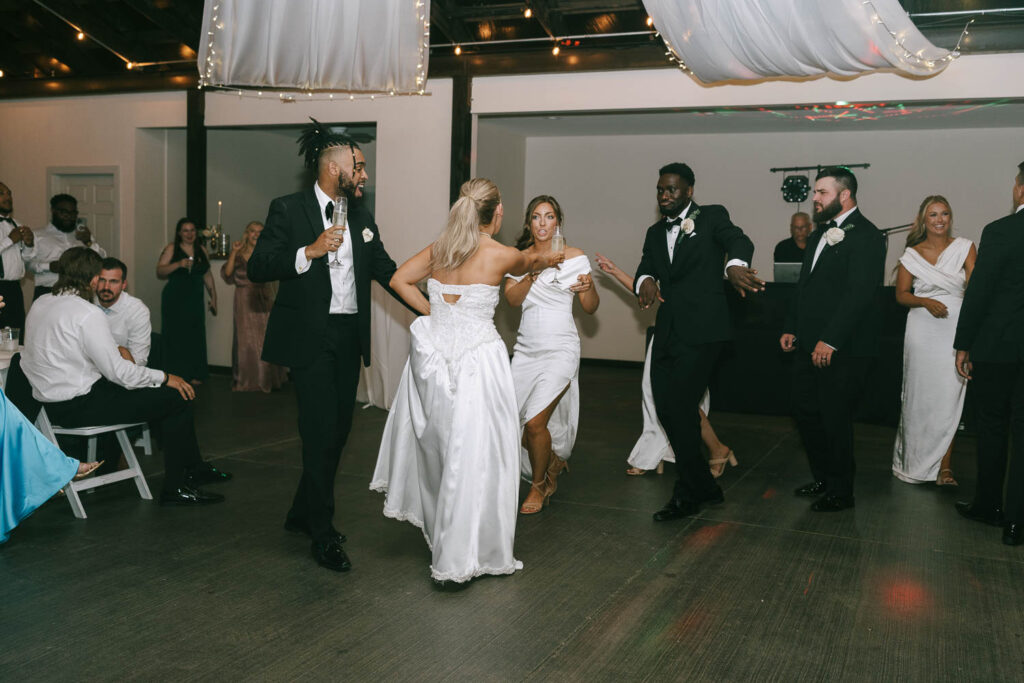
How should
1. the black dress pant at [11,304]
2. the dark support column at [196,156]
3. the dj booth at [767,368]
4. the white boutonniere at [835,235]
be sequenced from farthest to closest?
the dark support column at [196,156]
the dj booth at [767,368]
the black dress pant at [11,304]
the white boutonniere at [835,235]

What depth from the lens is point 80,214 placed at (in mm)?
10164

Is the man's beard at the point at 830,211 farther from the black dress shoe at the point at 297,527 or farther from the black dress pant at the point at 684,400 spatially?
the black dress shoe at the point at 297,527

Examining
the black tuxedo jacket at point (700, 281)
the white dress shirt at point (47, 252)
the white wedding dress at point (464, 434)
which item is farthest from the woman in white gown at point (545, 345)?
the white dress shirt at point (47, 252)

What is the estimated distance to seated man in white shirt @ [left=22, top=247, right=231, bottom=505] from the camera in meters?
4.39

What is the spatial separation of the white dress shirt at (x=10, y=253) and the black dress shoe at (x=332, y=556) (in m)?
5.10

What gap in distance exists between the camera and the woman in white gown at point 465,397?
358cm

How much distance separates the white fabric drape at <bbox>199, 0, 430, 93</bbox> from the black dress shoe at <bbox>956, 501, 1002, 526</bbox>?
497 centimetres

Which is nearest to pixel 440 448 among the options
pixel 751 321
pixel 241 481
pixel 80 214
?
pixel 241 481

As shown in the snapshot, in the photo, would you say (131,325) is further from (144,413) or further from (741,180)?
(741,180)

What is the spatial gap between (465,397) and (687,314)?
4.79 ft

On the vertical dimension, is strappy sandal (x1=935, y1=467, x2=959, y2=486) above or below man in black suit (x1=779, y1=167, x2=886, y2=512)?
below

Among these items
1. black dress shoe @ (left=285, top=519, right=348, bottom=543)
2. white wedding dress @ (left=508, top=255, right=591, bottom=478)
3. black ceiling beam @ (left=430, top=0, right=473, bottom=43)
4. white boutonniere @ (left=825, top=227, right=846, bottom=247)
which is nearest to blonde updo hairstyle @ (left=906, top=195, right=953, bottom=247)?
white boutonniere @ (left=825, top=227, right=846, bottom=247)

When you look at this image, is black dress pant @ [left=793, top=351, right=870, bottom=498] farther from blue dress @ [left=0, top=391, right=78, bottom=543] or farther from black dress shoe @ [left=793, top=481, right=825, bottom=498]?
blue dress @ [left=0, top=391, right=78, bottom=543]

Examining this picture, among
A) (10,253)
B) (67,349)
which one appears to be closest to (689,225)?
(67,349)
